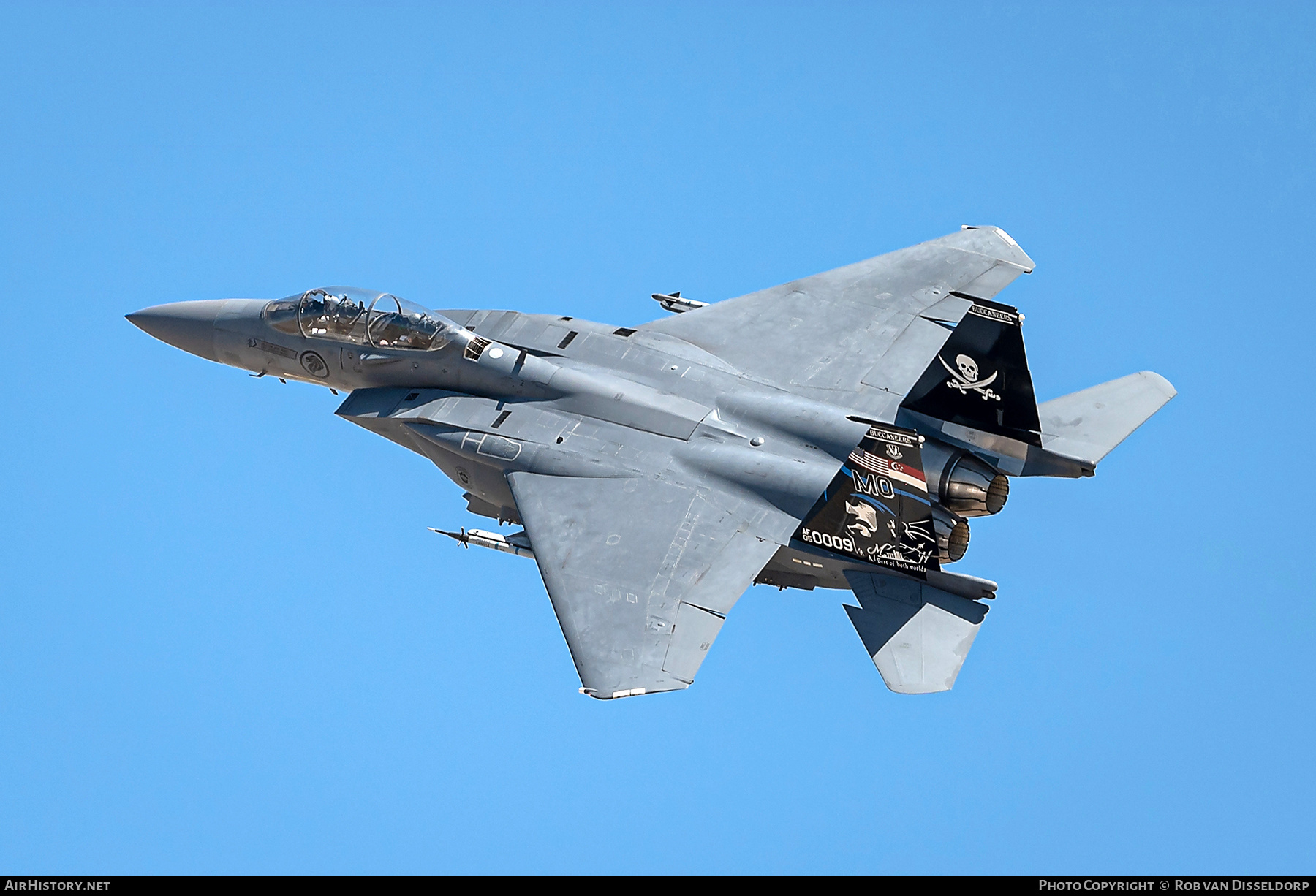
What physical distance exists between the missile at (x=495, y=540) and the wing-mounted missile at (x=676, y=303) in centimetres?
483

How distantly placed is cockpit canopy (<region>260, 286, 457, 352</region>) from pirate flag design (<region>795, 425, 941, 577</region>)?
5633 mm

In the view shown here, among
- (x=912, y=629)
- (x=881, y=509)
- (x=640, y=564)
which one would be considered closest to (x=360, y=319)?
(x=640, y=564)

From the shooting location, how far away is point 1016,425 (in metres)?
20.0

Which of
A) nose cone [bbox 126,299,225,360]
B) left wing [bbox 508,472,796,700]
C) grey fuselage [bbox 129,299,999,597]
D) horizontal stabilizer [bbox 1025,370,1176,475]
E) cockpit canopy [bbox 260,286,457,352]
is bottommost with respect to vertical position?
left wing [bbox 508,472,796,700]

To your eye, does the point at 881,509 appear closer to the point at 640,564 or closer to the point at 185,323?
the point at 640,564

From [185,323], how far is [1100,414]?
1228 cm

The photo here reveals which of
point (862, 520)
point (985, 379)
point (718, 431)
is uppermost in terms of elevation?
point (718, 431)

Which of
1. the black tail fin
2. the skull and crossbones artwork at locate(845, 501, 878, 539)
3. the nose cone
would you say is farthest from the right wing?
the nose cone

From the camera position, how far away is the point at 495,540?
20.8 m

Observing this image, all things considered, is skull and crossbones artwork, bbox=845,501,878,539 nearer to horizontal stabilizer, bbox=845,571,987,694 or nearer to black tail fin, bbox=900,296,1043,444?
horizontal stabilizer, bbox=845,571,987,694

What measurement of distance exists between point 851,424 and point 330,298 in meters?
7.30

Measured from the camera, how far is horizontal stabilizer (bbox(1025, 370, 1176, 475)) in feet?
67.8
